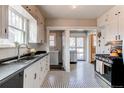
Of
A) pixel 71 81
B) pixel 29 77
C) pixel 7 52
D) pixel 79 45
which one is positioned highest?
pixel 79 45

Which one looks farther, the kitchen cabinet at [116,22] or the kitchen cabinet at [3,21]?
the kitchen cabinet at [116,22]

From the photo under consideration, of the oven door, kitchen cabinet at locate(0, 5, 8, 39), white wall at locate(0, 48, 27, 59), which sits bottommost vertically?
the oven door

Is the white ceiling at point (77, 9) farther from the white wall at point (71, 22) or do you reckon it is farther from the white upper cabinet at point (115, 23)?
the white wall at point (71, 22)

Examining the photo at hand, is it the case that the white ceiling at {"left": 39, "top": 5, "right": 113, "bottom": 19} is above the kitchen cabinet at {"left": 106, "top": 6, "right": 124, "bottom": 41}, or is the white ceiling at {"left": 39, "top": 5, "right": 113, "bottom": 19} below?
above

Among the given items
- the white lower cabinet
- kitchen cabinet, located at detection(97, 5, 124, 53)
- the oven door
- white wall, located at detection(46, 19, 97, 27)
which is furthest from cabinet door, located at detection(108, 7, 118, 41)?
the white lower cabinet

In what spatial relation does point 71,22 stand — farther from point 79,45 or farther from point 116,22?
point 79,45

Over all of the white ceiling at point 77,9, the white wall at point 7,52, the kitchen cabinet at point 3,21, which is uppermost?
the white ceiling at point 77,9

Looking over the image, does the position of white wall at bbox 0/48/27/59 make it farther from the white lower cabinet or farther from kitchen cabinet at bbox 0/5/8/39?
kitchen cabinet at bbox 0/5/8/39

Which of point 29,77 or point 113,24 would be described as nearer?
point 29,77

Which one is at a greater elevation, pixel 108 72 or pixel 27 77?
pixel 27 77

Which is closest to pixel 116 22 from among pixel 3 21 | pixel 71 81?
pixel 71 81

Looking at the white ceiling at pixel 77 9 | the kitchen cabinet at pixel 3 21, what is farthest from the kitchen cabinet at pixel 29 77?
the white ceiling at pixel 77 9

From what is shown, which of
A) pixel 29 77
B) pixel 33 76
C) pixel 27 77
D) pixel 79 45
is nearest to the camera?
pixel 27 77
